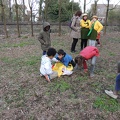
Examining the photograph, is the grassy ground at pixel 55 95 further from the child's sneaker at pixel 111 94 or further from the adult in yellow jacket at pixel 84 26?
the adult in yellow jacket at pixel 84 26

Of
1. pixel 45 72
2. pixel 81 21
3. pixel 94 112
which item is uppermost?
pixel 81 21

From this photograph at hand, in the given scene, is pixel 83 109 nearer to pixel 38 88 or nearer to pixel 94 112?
pixel 94 112

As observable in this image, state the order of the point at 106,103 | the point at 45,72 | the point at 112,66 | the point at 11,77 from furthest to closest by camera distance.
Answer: the point at 112,66 < the point at 11,77 < the point at 45,72 < the point at 106,103

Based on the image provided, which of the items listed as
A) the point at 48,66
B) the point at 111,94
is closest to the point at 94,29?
the point at 48,66

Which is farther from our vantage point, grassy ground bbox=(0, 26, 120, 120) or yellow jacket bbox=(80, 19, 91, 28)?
yellow jacket bbox=(80, 19, 91, 28)

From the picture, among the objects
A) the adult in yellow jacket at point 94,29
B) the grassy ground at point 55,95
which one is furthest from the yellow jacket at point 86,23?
the grassy ground at point 55,95

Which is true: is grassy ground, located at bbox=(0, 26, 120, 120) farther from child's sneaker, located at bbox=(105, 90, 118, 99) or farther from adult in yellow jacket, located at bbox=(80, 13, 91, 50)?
adult in yellow jacket, located at bbox=(80, 13, 91, 50)

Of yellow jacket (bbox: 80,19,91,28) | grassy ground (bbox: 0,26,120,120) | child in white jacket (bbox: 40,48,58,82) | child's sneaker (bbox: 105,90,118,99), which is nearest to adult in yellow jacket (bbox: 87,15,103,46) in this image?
yellow jacket (bbox: 80,19,91,28)

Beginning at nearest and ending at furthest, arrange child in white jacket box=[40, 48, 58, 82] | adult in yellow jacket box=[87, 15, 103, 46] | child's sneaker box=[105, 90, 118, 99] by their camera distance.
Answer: child's sneaker box=[105, 90, 118, 99], child in white jacket box=[40, 48, 58, 82], adult in yellow jacket box=[87, 15, 103, 46]

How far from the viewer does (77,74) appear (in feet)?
13.8

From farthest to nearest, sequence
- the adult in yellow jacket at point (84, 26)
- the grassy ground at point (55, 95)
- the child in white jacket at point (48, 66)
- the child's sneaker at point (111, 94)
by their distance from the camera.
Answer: the adult in yellow jacket at point (84, 26)
the child in white jacket at point (48, 66)
the child's sneaker at point (111, 94)
the grassy ground at point (55, 95)

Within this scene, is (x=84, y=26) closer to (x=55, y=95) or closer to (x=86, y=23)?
(x=86, y=23)

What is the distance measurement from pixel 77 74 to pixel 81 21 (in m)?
2.38

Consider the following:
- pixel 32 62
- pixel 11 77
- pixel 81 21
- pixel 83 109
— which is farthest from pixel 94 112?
pixel 81 21
